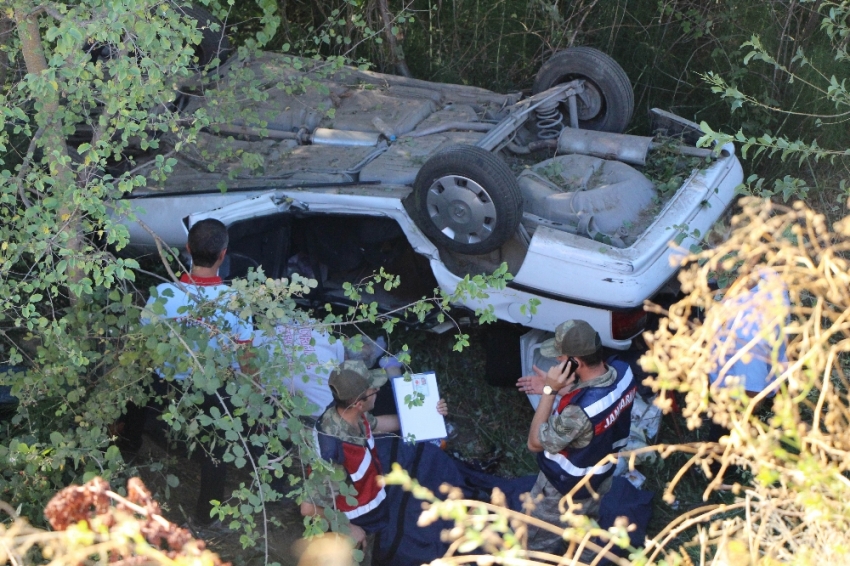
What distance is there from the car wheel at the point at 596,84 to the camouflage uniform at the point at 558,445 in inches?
97.9

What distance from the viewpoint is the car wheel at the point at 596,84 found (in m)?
5.65

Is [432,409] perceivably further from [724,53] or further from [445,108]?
[724,53]

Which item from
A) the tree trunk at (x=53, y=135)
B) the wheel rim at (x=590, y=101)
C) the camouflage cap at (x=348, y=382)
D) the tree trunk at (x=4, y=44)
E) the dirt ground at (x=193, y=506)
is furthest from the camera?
the wheel rim at (x=590, y=101)

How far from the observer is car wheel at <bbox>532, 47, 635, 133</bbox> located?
5.65m

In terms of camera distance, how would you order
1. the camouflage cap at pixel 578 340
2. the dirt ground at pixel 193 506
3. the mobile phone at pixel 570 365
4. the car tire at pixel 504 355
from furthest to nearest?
the car tire at pixel 504 355, the dirt ground at pixel 193 506, the mobile phone at pixel 570 365, the camouflage cap at pixel 578 340

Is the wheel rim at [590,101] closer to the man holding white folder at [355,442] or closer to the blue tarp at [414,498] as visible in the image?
the blue tarp at [414,498]

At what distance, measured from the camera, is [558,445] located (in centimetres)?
376

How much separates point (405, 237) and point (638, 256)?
141 centimetres

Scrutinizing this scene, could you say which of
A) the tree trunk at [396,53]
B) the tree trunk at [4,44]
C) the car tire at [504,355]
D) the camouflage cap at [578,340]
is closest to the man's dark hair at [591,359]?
the camouflage cap at [578,340]

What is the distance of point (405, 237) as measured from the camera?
492 cm

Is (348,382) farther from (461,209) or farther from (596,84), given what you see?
(596,84)

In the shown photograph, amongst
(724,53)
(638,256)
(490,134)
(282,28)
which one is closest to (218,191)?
(490,134)

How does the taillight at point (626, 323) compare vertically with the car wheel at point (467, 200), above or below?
below

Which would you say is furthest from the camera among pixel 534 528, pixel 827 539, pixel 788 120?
pixel 788 120
